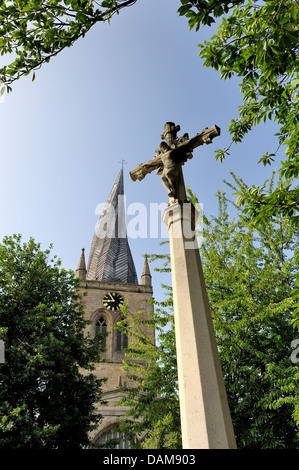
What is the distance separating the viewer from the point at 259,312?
9164 mm

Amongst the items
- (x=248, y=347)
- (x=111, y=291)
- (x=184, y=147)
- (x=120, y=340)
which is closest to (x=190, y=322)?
(x=184, y=147)

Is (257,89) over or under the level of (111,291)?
under

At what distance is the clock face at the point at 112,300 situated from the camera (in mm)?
37234

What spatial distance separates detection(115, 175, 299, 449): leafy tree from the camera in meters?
8.30

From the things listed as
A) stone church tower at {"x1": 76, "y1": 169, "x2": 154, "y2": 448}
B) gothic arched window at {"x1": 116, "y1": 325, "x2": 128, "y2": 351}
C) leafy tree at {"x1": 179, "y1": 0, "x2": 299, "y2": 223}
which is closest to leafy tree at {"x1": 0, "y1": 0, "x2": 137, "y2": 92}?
leafy tree at {"x1": 179, "y1": 0, "x2": 299, "y2": 223}

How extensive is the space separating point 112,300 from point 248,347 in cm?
2988

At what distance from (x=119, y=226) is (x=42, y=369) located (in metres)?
38.3

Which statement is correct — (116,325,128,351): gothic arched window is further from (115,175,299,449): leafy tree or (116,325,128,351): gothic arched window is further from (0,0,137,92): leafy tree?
(0,0,137,92): leafy tree

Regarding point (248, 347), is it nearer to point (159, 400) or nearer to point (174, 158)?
point (159, 400)

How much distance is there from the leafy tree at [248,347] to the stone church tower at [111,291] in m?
14.0

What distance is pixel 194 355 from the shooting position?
131 inches

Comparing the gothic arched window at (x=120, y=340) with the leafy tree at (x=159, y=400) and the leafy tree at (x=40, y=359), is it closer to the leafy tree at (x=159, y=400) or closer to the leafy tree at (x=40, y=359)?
the leafy tree at (x=40, y=359)

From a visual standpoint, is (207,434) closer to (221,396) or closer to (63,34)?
(221,396)
